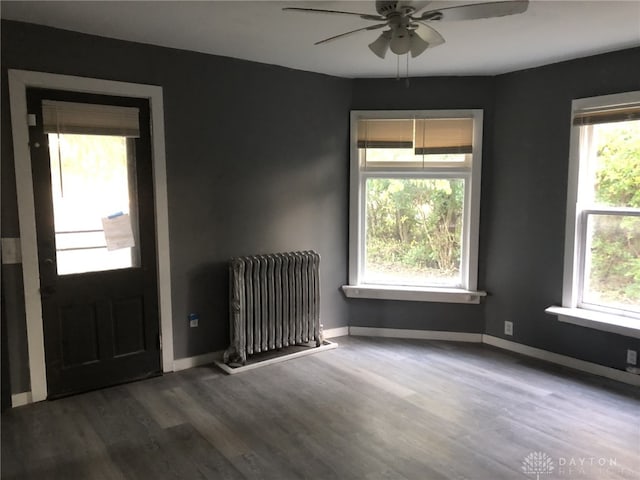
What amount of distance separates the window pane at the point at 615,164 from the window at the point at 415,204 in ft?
2.98

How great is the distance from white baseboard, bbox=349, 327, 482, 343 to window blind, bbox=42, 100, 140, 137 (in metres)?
2.62

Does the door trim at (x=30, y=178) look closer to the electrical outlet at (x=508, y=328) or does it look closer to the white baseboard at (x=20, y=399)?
the white baseboard at (x=20, y=399)

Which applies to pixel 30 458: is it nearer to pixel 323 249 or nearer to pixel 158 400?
pixel 158 400

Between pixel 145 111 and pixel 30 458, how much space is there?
2.24 m

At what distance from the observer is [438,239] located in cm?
443

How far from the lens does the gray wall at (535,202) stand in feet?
11.8

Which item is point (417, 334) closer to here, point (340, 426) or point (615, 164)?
point (340, 426)

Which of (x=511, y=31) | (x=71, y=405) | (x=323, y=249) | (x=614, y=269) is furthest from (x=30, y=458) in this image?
(x=614, y=269)

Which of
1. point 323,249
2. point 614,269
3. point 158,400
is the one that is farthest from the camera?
point 323,249

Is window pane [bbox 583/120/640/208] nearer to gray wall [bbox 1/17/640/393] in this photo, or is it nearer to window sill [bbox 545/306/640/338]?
gray wall [bbox 1/17/640/393]

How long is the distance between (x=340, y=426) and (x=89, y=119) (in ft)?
8.23

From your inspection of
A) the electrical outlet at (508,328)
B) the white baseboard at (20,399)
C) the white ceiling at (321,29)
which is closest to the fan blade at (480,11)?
the white ceiling at (321,29)

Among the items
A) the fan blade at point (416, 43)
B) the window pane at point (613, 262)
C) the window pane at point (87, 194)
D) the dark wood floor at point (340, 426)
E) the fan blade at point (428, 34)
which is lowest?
the dark wood floor at point (340, 426)

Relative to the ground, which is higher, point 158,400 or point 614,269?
point 614,269
